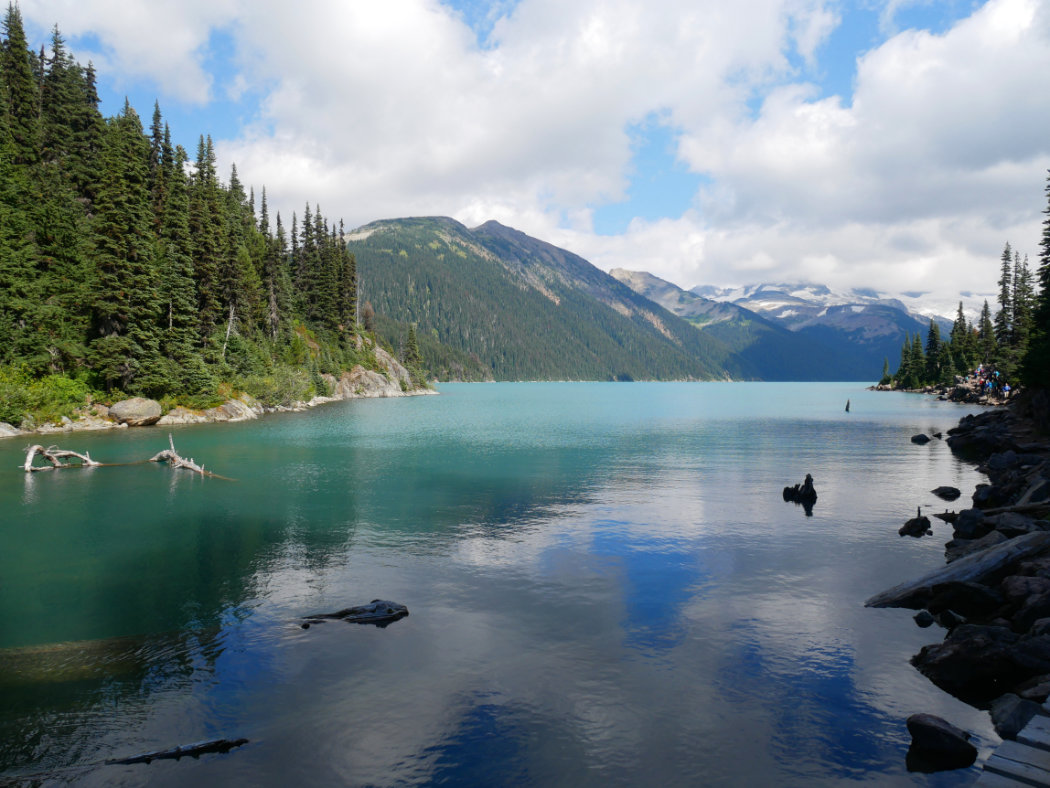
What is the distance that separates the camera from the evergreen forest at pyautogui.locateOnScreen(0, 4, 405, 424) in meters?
59.6

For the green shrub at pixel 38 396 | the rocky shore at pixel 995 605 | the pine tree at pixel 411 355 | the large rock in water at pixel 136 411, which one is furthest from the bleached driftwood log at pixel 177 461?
the pine tree at pixel 411 355

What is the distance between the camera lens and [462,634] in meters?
17.1

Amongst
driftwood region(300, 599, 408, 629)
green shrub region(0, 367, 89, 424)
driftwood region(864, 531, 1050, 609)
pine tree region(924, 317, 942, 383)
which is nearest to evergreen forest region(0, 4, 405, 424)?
green shrub region(0, 367, 89, 424)

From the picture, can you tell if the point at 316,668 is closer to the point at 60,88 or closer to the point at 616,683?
the point at 616,683

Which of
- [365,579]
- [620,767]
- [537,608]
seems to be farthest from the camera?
[365,579]

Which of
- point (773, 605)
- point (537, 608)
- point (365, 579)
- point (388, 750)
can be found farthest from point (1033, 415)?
point (388, 750)

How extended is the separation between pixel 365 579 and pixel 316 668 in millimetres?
6610

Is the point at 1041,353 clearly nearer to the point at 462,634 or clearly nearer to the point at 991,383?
the point at 462,634

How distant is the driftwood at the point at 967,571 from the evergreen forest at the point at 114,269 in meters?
68.9

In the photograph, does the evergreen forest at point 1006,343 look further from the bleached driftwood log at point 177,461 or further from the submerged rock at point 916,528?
the bleached driftwood log at point 177,461

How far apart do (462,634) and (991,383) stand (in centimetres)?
13947

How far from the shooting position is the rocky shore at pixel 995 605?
13.8 meters

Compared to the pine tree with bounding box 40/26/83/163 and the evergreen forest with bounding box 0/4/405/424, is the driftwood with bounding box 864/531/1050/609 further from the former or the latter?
the pine tree with bounding box 40/26/83/163

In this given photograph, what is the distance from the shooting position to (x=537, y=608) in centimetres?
1905
